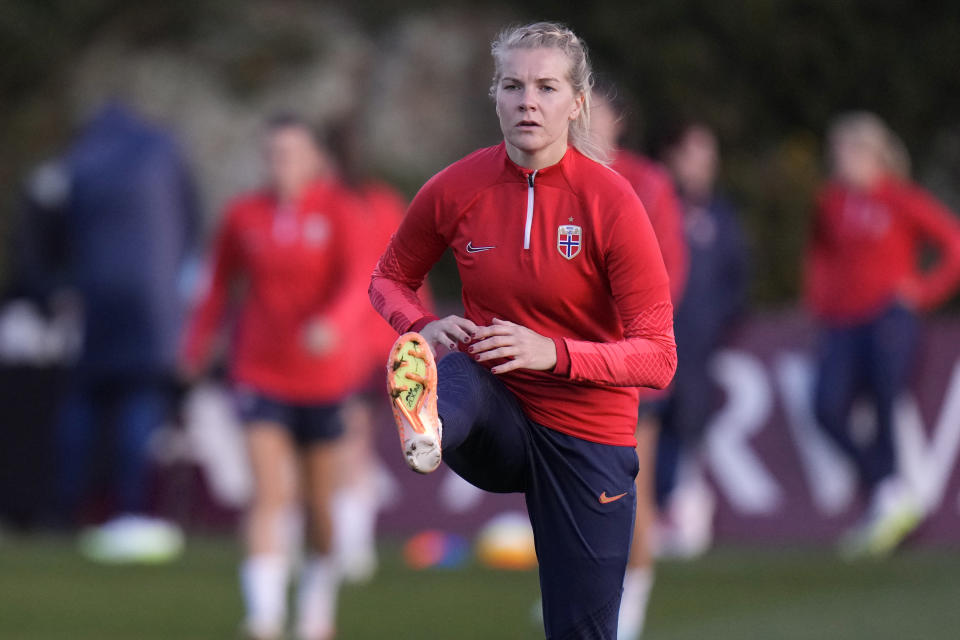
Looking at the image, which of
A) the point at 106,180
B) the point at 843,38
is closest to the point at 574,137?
the point at 106,180

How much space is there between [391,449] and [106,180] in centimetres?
282

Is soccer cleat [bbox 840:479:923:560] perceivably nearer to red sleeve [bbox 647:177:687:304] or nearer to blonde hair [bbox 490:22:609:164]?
red sleeve [bbox 647:177:687:304]

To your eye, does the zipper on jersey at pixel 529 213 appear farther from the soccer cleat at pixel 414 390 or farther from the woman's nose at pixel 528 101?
the soccer cleat at pixel 414 390

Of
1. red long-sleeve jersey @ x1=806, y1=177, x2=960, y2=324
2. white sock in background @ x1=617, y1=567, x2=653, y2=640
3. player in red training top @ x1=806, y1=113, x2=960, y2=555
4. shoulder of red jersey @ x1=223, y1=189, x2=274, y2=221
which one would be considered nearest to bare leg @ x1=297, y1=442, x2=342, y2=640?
shoulder of red jersey @ x1=223, y1=189, x2=274, y2=221

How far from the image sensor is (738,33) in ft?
77.0

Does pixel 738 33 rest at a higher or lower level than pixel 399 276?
higher

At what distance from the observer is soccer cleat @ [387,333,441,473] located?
14.4 feet

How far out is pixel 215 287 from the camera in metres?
8.69

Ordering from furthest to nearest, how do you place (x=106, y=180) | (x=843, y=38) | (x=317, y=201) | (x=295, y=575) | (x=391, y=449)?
(x=843, y=38) < (x=391, y=449) < (x=106, y=180) < (x=295, y=575) < (x=317, y=201)

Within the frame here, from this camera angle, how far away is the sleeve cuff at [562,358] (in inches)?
180

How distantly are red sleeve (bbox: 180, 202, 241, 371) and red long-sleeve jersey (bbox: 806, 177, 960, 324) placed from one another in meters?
4.91

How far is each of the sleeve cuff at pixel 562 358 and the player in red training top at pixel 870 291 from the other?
300 inches

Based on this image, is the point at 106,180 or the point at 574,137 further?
the point at 106,180

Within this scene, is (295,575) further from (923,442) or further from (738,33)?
(738,33)
